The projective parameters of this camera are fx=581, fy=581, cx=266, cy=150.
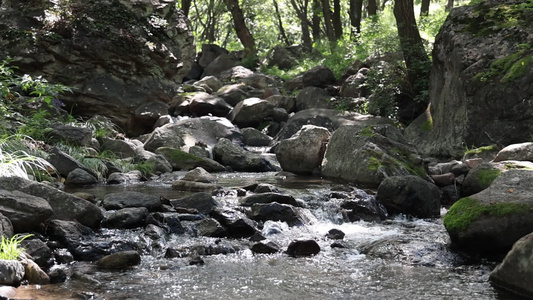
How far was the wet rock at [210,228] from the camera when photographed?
23.9 feet

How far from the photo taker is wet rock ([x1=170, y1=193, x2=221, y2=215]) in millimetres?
8102

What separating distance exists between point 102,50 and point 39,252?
10229 millimetres

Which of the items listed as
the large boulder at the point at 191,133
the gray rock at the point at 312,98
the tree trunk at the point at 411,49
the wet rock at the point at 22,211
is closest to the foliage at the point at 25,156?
the wet rock at the point at 22,211

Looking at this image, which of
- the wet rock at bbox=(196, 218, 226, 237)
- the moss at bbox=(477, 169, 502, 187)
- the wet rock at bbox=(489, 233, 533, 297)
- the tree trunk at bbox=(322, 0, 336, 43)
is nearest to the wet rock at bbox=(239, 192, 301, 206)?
the wet rock at bbox=(196, 218, 226, 237)

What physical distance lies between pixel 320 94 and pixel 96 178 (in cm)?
1002

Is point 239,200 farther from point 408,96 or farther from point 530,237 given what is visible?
point 408,96

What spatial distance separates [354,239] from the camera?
290 inches

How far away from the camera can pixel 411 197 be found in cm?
865

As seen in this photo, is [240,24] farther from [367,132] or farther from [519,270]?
[519,270]

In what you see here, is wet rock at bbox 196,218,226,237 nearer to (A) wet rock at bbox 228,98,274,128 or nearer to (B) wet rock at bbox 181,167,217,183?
(B) wet rock at bbox 181,167,217,183

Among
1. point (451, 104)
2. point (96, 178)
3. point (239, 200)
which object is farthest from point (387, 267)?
point (451, 104)

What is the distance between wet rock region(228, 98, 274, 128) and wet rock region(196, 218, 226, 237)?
10599 mm

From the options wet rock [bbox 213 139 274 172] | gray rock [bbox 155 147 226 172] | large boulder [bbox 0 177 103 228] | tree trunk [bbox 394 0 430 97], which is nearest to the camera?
large boulder [bbox 0 177 103 228]

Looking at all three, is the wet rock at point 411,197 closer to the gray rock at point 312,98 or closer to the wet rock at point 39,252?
the wet rock at point 39,252
